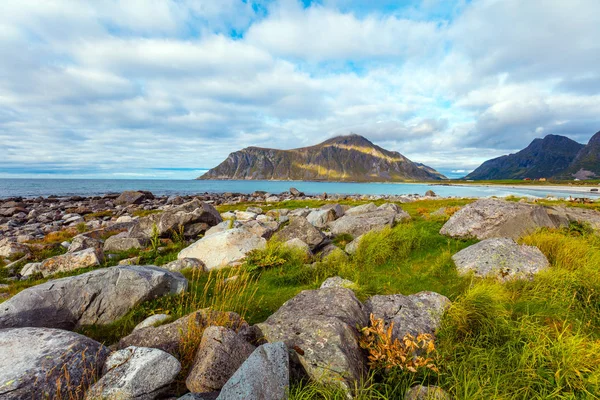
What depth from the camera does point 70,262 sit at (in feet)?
39.5

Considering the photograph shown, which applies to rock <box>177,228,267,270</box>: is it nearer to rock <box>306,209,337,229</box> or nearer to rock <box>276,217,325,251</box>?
rock <box>276,217,325,251</box>

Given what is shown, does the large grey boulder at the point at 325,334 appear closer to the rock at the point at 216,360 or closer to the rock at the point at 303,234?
the rock at the point at 216,360

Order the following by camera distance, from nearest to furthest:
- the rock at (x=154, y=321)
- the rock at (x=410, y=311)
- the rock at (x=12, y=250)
→ the rock at (x=410, y=311)
the rock at (x=154, y=321)
the rock at (x=12, y=250)

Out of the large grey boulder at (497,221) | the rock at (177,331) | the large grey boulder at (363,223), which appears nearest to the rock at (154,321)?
the rock at (177,331)

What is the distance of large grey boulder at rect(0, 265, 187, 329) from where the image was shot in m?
6.52

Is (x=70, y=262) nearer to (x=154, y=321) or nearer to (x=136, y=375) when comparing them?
(x=154, y=321)

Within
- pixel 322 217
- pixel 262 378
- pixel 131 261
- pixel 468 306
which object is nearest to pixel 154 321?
pixel 262 378

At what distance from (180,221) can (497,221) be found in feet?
56.6

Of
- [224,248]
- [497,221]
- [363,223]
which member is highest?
[497,221]

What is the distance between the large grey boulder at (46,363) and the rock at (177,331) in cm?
67

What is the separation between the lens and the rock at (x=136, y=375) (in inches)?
153

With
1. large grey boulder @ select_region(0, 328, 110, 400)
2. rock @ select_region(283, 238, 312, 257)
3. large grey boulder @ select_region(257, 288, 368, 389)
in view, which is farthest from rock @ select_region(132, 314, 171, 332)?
rock @ select_region(283, 238, 312, 257)

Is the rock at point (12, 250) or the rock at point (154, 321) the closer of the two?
the rock at point (154, 321)

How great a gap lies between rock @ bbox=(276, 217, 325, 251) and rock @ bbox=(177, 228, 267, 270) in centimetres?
157
